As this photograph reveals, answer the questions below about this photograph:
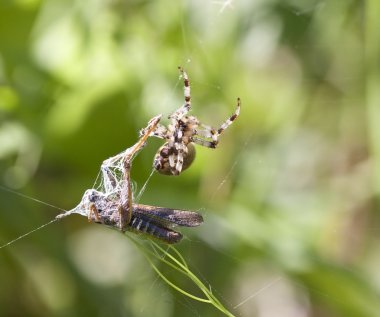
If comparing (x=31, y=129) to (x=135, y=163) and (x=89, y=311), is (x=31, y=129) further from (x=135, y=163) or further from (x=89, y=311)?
(x=89, y=311)

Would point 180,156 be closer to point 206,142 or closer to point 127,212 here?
point 206,142

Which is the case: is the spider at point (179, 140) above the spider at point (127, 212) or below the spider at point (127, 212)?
above

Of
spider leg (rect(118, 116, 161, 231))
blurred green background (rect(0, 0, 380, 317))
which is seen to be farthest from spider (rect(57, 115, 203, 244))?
blurred green background (rect(0, 0, 380, 317))

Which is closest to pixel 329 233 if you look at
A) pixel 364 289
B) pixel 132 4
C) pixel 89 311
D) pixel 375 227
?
pixel 375 227

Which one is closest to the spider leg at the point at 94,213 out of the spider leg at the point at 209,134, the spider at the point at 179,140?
the spider at the point at 179,140

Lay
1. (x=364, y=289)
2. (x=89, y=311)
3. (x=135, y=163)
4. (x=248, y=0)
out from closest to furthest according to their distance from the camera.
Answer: (x=364, y=289), (x=89, y=311), (x=135, y=163), (x=248, y=0)

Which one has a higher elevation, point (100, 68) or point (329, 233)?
point (100, 68)

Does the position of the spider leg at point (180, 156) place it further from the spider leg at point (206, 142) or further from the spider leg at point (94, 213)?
the spider leg at point (94, 213)

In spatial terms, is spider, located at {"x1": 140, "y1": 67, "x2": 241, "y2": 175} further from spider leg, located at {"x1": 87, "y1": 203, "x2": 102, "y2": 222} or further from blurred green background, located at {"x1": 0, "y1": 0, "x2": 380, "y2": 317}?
blurred green background, located at {"x1": 0, "y1": 0, "x2": 380, "y2": 317}
